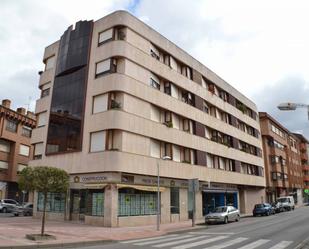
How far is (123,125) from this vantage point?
82.8 ft

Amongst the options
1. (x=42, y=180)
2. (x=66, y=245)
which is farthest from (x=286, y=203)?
(x=66, y=245)

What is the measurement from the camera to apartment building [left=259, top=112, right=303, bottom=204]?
6228 cm

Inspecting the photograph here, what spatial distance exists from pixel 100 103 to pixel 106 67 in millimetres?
2986

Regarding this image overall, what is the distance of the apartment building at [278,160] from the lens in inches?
2452

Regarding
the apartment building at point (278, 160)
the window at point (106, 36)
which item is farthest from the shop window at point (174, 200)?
the apartment building at point (278, 160)

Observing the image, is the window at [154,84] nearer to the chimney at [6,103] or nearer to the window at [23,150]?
the window at [23,150]

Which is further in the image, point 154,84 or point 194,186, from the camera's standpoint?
point 154,84

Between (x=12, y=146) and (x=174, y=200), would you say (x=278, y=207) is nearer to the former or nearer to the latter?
(x=174, y=200)

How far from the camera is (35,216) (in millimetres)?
29516

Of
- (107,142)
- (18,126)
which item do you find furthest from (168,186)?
(18,126)

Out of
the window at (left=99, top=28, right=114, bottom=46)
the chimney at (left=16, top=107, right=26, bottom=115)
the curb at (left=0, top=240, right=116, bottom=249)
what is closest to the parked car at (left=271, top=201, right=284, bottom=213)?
the window at (left=99, top=28, right=114, bottom=46)

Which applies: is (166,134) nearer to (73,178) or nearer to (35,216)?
(73,178)

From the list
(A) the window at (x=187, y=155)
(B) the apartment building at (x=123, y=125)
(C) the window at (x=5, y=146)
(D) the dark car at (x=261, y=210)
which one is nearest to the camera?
(B) the apartment building at (x=123, y=125)

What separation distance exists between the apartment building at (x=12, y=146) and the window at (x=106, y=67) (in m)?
25.2
